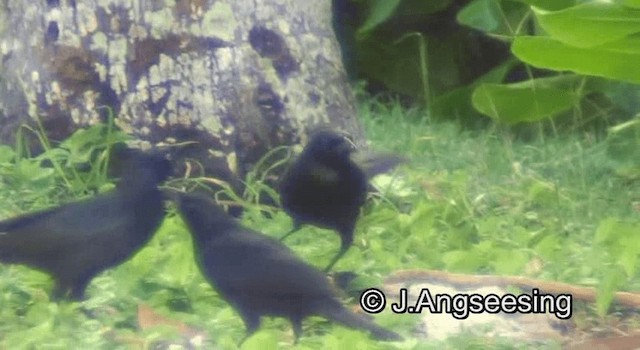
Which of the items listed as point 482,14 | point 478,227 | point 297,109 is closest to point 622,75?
point 478,227

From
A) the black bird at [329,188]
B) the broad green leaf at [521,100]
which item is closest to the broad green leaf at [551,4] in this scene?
the broad green leaf at [521,100]

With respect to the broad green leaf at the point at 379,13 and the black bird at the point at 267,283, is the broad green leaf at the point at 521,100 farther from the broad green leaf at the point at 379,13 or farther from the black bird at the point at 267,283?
the black bird at the point at 267,283

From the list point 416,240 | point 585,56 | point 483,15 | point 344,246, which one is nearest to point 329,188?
point 344,246

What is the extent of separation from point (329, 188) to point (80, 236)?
2.34 feet

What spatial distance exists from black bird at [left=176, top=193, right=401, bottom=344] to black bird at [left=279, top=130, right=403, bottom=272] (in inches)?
20.6

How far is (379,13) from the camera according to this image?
18.7 feet

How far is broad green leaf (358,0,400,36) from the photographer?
564 cm

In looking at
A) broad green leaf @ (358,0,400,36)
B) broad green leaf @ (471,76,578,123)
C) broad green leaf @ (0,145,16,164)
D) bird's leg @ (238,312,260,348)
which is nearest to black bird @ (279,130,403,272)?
bird's leg @ (238,312,260,348)

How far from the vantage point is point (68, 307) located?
303 cm

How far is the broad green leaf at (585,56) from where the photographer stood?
153 inches

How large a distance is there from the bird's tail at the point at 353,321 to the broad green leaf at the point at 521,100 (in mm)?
1888

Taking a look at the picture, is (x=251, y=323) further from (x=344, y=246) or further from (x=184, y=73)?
(x=184, y=73)

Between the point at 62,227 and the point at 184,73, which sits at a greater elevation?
the point at 184,73

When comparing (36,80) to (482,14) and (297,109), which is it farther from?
(482,14)
